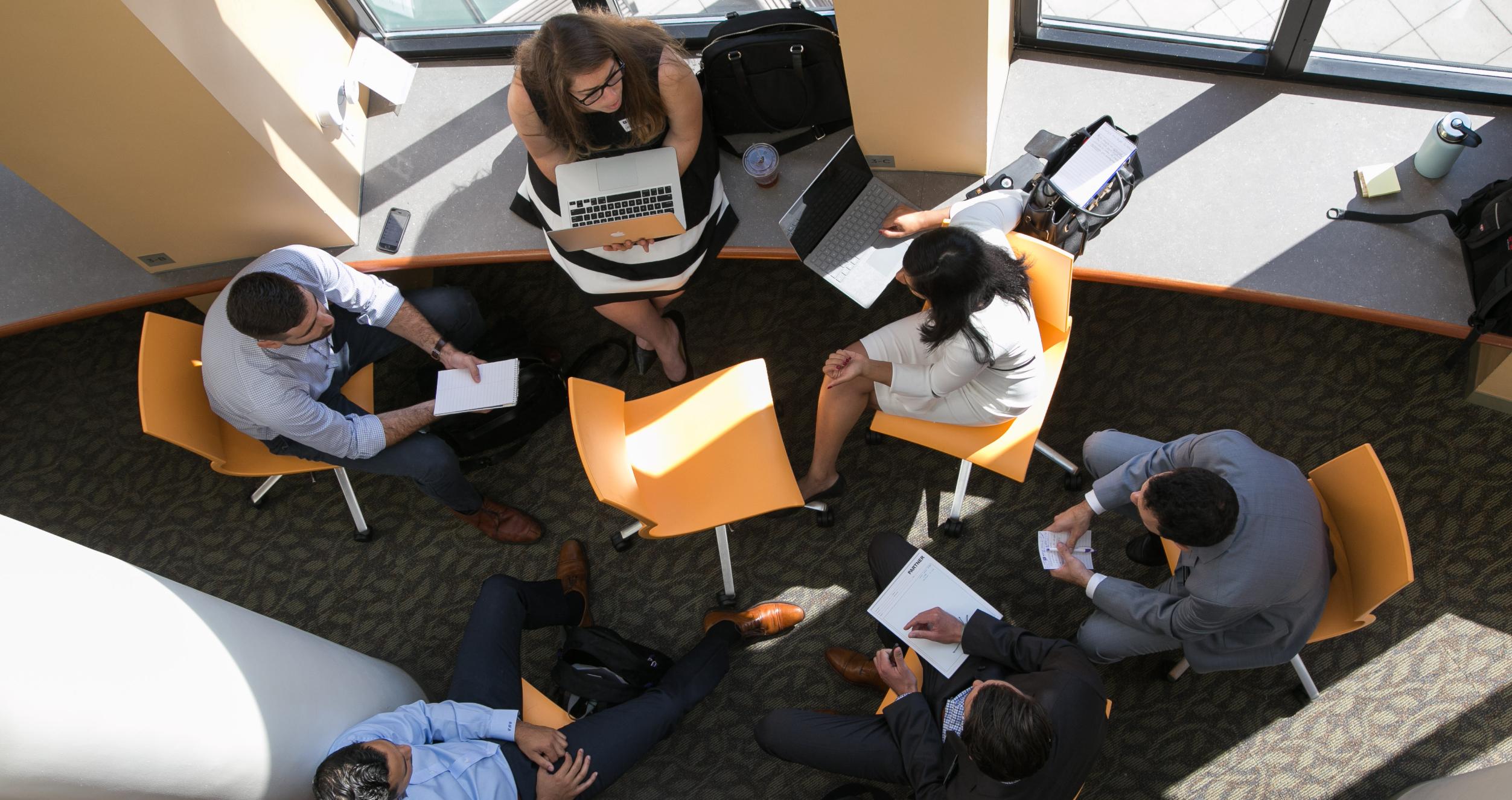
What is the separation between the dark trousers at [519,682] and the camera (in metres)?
2.38

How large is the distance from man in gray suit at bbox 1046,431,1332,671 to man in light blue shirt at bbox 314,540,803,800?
3.33ft

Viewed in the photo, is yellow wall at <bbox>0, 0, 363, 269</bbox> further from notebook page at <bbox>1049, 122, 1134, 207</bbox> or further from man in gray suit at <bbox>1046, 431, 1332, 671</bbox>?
man in gray suit at <bbox>1046, 431, 1332, 671</bbox>

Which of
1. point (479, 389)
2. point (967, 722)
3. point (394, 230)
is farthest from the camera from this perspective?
point (394, 230)

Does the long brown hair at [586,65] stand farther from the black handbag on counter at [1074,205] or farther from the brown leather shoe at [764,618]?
the brown leather shoe at [764,618]

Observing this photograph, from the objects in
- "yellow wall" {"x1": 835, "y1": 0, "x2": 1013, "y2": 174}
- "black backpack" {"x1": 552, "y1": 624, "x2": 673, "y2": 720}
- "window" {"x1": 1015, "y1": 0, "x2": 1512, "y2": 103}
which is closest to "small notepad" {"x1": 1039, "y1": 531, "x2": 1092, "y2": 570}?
"yellow wall" {"x1": 835, "y1": 0, "x2": 1013, "y2": 174}

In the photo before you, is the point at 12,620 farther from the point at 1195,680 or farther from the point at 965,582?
the point at 1195,680

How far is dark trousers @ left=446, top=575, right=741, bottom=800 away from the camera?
238 cm

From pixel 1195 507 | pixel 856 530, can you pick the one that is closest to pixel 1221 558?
pixel 1195 507

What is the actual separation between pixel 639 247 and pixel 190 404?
134cm

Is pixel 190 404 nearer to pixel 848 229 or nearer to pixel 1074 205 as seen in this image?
pixel 848 229

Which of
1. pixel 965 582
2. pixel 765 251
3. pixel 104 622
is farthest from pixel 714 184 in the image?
pixel 104 622

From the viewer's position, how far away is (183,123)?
7.55 feet

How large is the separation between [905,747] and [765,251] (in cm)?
139

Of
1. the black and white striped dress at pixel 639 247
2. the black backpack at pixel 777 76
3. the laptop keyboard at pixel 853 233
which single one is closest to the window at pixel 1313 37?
the black backpack at pixel 777 76
